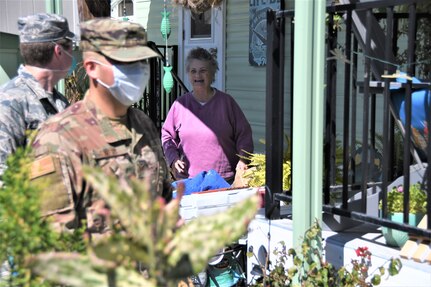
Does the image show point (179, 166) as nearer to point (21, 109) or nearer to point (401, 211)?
point (21, 109)

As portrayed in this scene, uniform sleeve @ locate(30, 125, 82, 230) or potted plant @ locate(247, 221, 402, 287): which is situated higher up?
uniform sleeve @ locate(30, 125, 82, 230)

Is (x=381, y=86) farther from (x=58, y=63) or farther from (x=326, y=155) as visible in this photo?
(x=58, y=63)

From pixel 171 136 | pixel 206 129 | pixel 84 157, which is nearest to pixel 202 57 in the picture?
pixel 206 129

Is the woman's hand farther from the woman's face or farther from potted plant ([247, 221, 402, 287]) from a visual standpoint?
potted plant ([247, 221, 402, 287])

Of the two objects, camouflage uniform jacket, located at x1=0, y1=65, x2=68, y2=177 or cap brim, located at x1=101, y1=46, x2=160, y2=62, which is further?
camouflage uniform jacket, located at x1=0, y1=65, x2=68, y2=177

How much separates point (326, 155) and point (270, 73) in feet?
1.90

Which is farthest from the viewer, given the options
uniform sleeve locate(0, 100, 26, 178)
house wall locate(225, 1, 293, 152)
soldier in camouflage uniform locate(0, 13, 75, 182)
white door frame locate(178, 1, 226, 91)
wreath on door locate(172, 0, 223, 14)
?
white door frame locate(178, 1, 226, 91)

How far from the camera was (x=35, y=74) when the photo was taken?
309 centimetres

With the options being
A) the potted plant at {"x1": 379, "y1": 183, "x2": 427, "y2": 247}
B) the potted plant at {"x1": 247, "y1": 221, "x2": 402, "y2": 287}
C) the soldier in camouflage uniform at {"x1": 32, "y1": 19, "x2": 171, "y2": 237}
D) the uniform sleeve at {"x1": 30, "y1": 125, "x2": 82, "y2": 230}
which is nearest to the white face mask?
the soldier in camouflage uniform at {"x1": 32, "y1": 19, "x2": 171, "y2": 237}

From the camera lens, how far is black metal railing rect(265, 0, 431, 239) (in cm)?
293

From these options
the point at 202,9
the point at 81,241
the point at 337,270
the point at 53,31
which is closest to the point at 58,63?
the point at 53,31

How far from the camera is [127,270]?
4.50ft

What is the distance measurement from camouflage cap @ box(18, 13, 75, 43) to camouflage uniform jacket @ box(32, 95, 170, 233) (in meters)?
0.78

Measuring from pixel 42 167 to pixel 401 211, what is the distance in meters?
1.86
